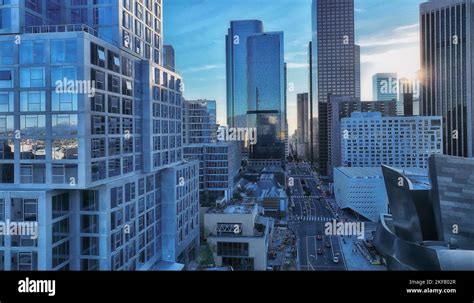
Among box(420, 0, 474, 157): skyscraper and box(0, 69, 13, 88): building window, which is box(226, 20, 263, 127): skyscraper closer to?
box(0, 69, 13, 88): building window

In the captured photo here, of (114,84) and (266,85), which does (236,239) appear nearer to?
(114,84)

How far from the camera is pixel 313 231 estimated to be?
50.1ft

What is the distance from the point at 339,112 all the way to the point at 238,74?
14115 millimetres

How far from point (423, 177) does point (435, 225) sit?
14.3 ft

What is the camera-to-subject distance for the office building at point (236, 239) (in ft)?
29.0

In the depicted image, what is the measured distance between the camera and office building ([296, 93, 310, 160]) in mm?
Result: 40375

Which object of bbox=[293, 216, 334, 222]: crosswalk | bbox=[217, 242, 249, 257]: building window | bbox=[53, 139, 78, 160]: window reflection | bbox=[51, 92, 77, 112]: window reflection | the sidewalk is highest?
bbox=[51, 92, 77, 112]: window reflection

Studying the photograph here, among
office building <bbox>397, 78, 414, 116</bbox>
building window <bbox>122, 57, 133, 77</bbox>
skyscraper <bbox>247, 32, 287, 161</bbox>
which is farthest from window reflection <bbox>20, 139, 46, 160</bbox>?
office building <bbox>397, 78, 414, 116</bbox>

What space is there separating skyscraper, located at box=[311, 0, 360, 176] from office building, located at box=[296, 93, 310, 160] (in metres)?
1.38

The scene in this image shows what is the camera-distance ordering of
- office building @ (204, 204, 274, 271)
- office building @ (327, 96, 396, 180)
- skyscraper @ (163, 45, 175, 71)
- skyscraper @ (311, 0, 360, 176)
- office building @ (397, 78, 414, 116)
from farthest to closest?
skyscraper @ (311, 0, 360, 176)
office building @ (327, 96, 396, 180)
office building @ (397, 78, 414, 116)
office building @ (204, 204, 274, 271)
skyscraper @ (163, 45, 175, 71)

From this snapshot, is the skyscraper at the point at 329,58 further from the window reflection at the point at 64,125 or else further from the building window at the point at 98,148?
the window reflection at the point at 64,125

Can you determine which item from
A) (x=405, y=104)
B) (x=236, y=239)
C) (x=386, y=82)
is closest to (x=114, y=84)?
(x=386, y=82)
